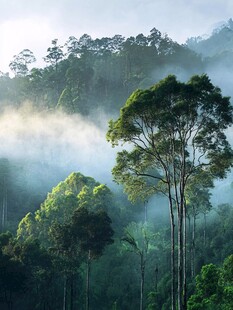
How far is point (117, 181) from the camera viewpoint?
75.0ft

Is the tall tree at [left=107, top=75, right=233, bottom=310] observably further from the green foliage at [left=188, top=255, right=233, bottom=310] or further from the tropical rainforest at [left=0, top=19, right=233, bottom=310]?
the green foliage at [left=188, top=255, right=233, bottom=310]

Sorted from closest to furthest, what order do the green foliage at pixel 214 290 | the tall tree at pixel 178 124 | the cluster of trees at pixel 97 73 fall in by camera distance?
the tall tree at pixel 178 124 < the green foliage at pixel 214 290 < the cluster of trees at pixel 97 73

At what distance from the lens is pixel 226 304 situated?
26766 millimetres

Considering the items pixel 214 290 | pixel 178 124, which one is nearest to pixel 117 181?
pixel 178 124

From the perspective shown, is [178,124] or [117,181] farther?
[117,181]

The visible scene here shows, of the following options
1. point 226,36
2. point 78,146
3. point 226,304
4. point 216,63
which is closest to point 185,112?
point 226,304

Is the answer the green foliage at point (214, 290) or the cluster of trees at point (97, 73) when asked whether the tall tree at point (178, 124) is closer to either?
the green foliage at point (214, 290)

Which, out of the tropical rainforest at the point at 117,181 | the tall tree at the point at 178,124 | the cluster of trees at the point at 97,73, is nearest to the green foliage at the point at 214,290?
the tropical rainforest at the point at 117,181

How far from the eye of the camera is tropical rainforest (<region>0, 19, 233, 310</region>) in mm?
21203

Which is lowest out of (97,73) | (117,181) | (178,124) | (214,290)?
(214,290)

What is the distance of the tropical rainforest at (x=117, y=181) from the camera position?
21.2 meters

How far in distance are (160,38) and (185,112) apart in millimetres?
97859

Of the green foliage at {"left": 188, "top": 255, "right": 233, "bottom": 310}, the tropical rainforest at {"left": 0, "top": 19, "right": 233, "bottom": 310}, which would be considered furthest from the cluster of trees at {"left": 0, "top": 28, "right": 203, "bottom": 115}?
the green foliage at {"left": 188, "top": 255, "right": 233, "bottom": 310}

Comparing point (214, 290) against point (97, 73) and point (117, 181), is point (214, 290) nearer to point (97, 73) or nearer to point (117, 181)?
point (117, 181)
